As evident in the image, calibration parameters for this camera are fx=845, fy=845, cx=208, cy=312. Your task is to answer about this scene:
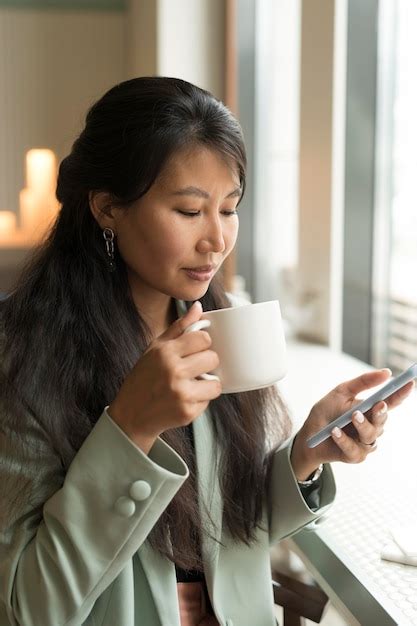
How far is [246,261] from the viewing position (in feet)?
10.7

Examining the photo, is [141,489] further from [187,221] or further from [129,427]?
[187,221]

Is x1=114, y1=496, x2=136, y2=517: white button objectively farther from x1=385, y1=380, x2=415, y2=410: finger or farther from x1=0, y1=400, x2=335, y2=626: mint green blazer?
x1=385, y1=380, x2=415, y2=410: finger

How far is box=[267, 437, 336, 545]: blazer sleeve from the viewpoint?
112cm

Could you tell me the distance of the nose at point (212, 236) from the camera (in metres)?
0.99

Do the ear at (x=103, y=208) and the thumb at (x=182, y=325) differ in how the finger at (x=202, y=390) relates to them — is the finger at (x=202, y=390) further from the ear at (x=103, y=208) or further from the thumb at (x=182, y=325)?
the ear at (x=103, y=208)

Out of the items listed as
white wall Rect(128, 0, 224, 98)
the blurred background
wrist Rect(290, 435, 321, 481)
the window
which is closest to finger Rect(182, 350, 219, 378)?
wrist Rect(290, 435, 321, 481)

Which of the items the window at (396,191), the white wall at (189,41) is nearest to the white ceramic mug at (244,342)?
the window at (396,191)

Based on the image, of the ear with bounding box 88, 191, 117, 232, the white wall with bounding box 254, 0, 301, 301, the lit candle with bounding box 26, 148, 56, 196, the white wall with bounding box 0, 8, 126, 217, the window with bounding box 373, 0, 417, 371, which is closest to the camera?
the ear with bounding box 88, 191, 117, 232

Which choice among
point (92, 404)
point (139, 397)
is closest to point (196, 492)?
point (92, 404)

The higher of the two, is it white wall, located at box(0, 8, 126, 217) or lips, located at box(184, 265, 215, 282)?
white wall, located at box(0, 8, 126, 217)

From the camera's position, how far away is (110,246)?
1087 millimetres

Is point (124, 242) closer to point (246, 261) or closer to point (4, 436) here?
Result: point (4, 436)

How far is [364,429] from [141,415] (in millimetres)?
288

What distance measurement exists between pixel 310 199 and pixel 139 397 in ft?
5.04
